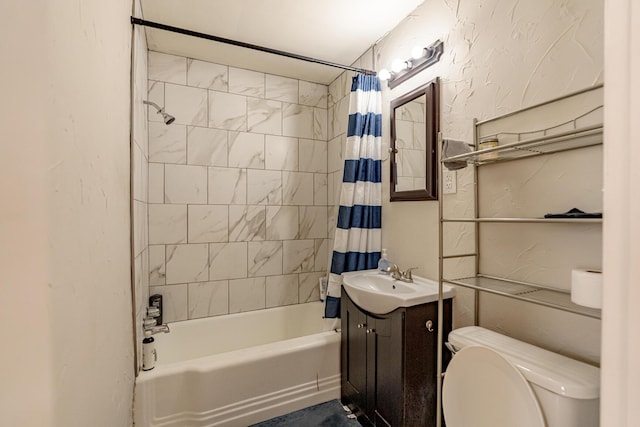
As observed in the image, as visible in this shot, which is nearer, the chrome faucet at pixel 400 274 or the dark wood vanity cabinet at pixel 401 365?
the dark wood vanity cabinet at pixel 401 365

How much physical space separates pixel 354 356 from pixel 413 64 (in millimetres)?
1826

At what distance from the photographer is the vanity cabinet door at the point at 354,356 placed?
1.68m

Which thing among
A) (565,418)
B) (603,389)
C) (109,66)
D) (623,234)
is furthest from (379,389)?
(109,66)

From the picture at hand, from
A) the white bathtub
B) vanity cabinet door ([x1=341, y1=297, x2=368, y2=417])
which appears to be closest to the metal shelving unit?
vanity cabinet door ([x1=341, y1=297, x2=368, y2=417])

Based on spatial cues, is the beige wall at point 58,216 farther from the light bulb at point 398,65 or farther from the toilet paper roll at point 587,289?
the light bulb at point 398,65

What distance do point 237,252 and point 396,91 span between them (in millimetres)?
1761

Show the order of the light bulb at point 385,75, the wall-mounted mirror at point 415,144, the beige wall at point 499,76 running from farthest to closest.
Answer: the light bulb at point 385,75, the wall-mounted mirror at point 415,144, the beige wall at point 499,76

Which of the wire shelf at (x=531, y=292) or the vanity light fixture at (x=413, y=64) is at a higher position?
the vanity light fixture at (x=413, y=64)

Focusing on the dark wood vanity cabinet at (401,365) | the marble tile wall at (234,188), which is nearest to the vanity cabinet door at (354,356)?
the dark wood vanity cabinet at (401,365)

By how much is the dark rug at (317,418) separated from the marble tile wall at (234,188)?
0.93 m

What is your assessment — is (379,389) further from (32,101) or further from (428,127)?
(32,101)

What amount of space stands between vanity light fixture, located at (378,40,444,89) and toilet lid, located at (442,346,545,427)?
149cm

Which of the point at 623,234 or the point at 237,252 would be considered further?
the point at 237,252

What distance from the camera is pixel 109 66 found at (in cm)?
105
